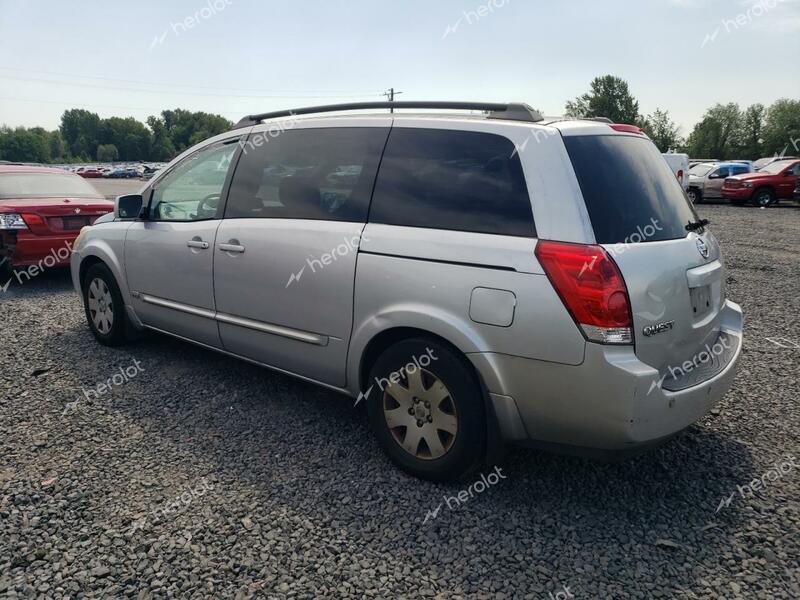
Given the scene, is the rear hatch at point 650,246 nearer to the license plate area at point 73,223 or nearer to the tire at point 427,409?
the tire at point 427,409

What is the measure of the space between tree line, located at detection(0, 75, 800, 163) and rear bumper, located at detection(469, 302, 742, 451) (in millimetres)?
36734

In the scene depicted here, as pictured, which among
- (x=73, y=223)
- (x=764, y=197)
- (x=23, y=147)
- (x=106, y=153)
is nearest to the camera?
(x=73, y=223)

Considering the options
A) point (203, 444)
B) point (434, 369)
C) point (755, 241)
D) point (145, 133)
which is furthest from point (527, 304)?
point (145, 133)

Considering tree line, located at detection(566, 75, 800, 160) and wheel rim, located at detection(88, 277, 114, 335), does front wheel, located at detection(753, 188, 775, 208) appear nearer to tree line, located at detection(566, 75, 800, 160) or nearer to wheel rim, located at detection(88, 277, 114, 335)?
wheel rim, located at detection(88, 277, 114, 335)

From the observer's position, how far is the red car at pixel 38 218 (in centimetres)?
741

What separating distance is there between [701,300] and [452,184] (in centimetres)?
136

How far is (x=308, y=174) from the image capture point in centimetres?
363

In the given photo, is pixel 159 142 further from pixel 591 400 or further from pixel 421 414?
pixel 591 400

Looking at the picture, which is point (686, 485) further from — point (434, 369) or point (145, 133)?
point (145, 133)

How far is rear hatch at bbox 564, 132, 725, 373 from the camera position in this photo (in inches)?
102

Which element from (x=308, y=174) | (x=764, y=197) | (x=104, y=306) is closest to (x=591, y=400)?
(x=308, y=174)

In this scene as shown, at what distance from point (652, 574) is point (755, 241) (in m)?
12.2

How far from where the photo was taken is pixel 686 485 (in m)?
3.08

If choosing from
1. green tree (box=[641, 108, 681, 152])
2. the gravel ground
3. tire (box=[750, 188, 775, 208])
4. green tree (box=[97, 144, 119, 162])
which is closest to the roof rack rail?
the gravel ground
